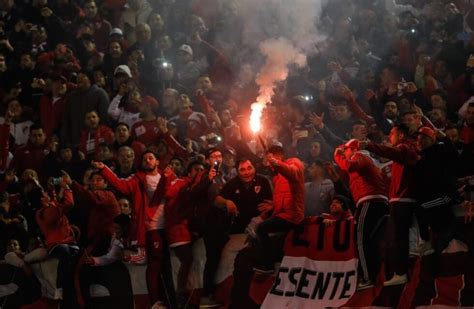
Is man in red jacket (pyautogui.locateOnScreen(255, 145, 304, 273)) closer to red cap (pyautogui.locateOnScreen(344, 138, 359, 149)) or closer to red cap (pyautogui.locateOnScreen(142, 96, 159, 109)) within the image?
red cap (pyautogui.locateOnScreen(344, 138, 359, 149))

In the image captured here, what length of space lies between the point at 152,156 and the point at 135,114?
1.18 meters

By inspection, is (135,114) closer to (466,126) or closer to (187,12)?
(187,12)

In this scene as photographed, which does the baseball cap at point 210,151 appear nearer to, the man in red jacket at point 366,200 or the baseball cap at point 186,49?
the man in red jacket at point 366,200

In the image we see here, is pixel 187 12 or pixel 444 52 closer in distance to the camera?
pixel 444 52

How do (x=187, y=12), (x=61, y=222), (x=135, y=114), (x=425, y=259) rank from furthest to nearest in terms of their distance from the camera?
(x=187, y=12), (x=135, y=114), (x=61, y=222), (x=425, y=259)

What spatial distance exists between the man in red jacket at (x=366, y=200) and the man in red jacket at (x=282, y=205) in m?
0.47

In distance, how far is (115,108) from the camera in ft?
37.4

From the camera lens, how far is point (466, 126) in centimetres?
960

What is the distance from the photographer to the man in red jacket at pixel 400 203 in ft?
30.9

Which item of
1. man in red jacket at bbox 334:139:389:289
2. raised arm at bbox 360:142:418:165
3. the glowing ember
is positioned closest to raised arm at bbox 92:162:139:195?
the glowing ember

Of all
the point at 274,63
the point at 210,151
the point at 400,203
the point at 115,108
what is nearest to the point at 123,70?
the point at 115,108

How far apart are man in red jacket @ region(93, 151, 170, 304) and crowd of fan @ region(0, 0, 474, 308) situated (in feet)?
0.05

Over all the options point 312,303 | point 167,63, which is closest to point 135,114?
point 167,63

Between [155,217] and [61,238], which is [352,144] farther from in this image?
[61,238]
